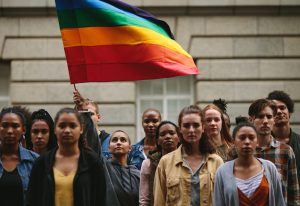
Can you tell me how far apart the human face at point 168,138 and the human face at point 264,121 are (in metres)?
0.93

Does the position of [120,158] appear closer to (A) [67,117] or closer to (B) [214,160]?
(B) [214,160]

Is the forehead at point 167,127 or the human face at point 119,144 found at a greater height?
the forehead at point 167,127

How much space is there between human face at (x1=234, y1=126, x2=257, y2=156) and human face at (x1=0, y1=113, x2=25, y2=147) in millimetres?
2242

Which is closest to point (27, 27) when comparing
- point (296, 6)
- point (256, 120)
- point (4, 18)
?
point (4, 18)

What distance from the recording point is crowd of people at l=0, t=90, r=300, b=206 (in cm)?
695

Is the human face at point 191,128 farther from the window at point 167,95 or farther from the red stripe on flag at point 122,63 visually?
the window at point 167,95

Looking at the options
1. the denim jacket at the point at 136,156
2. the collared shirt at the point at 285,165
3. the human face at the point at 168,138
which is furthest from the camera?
the denim jacket at the point at 136,156

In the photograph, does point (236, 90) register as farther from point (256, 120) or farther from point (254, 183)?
point (254, 183)

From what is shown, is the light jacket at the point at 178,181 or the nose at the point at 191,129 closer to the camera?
the light jacket at the point at 178,181

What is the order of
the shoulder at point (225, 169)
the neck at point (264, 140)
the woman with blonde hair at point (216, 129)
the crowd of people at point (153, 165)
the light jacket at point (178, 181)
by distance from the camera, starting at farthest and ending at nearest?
the woman with blonde hair at point (216, 129) → the neck at point (264, 140) → the light jacket at point (178, 181) → the shoulder at point (225, 169) → the crowd of people at point (153, 165)

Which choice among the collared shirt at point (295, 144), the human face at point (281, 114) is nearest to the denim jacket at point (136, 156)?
the human face at point (281, 114)

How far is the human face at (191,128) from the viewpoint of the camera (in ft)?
24.8

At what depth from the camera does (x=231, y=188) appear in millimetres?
7188

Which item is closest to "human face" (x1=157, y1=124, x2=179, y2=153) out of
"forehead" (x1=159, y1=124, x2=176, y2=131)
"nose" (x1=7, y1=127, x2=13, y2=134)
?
"forehead" (x1=159, y1=124, x2=176, y2=131)
